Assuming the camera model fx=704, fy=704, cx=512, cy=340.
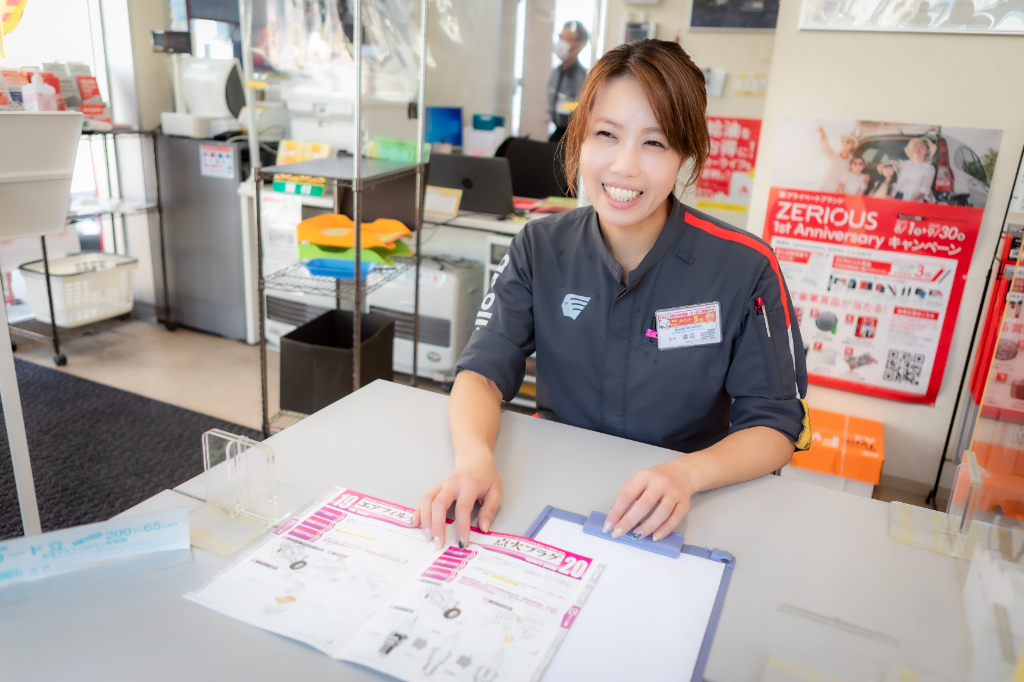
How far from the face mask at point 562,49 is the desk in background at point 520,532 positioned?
12.8 feet

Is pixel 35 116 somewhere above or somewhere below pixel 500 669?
above

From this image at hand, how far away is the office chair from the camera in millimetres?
3570

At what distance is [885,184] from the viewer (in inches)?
79.3

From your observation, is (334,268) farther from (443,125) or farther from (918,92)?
(443,125)

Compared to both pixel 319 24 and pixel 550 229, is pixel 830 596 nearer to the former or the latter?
pixel 550 229

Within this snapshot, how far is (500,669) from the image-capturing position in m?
0.61

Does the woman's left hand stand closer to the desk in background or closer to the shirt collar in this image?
the desk in background

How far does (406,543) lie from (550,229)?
0.67m

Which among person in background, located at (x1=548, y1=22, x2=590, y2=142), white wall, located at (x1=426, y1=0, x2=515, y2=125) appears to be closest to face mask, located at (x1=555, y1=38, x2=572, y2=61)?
person in background, located at (x1=548, y1=22, x2=590, y2=142)

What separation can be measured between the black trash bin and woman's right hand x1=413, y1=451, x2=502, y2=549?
4.98 ft

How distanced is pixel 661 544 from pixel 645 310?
462mm

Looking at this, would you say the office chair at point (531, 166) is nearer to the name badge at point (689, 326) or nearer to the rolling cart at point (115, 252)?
the rolling cart at point (115, 252)

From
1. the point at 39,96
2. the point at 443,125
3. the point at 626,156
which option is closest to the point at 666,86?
the point at 626,156

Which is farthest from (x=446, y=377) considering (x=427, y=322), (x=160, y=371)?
(x=160, y=371)
